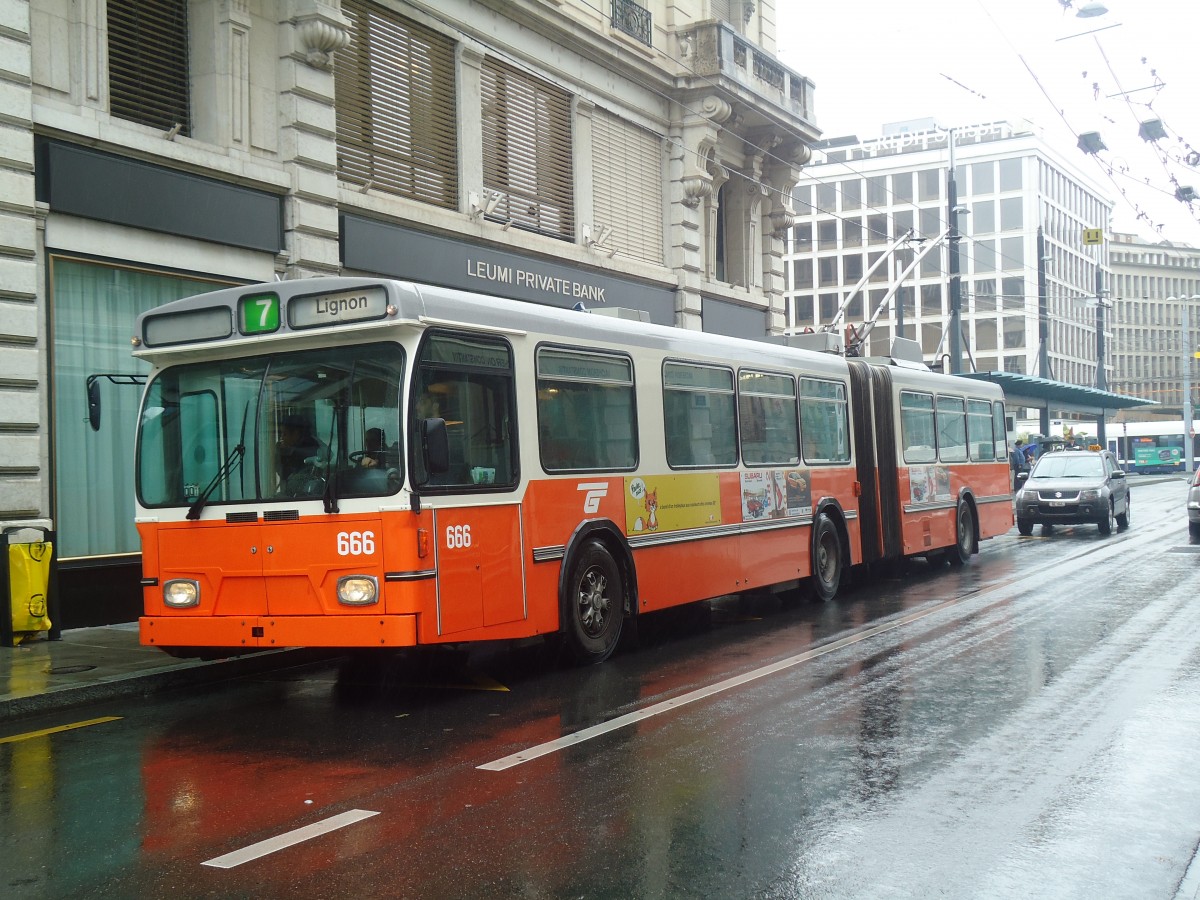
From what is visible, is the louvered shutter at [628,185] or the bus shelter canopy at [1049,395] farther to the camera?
Answer: the bus shelter canopy at [1049,395]

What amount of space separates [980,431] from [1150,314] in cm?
11772

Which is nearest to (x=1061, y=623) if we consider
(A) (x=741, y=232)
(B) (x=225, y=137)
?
(B) (x=225, y=137)

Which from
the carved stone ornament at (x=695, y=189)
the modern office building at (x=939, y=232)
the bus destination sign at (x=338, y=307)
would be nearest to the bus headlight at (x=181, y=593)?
the bus destination sign at (x=338, y=307)

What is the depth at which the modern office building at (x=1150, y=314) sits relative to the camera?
122625 millimetres

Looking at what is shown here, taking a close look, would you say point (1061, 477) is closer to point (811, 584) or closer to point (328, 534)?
point (811, 584)

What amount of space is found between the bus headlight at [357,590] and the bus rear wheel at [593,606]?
1927 mm

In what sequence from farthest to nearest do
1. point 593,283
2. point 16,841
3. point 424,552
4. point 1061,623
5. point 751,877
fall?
point 593,283, point 1061,623, point 424,552, point 16,841, point 751,877

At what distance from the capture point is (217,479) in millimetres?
8898

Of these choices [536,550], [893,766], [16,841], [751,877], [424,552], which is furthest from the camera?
[536,550]

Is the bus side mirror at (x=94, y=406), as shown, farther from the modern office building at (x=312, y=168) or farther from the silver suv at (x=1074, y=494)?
the silver suv at (x=1074, y=494)

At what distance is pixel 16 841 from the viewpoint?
5.54 meters

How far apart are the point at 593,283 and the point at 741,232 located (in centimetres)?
686

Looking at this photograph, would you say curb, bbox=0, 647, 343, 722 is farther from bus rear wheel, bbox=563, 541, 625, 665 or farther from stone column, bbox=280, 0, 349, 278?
stone column, bbox=280, 0, 349, 278

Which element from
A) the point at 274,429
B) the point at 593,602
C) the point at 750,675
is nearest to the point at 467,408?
the point at 274,429
